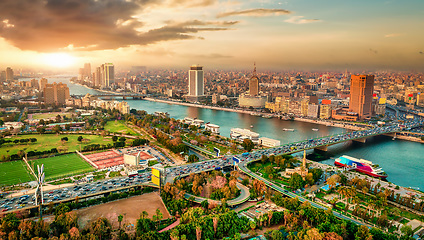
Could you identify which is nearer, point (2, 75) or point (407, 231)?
point (407, 231)

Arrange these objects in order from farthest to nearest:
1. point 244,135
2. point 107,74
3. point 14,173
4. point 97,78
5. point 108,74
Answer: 1. point 97,78
2. point 108,74
3. point 107,74
4. point 244,135
5. point 14,173

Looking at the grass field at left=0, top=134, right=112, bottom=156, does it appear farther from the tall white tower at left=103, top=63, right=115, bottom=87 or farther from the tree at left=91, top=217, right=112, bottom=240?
the tall white tower at left=103, top=63, right=115, bottom=87

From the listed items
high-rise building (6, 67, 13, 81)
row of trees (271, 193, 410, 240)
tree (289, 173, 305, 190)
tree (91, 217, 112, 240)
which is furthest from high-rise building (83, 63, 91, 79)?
row of trees (271, 193, 410, 240)

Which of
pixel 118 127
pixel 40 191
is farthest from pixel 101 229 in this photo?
pixel 118 127

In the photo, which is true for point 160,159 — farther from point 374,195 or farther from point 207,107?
point 207,107

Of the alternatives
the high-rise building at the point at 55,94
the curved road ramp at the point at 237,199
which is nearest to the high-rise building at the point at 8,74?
the high-rise building at the point at 55,94

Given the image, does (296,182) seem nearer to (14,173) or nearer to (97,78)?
(14,173)
